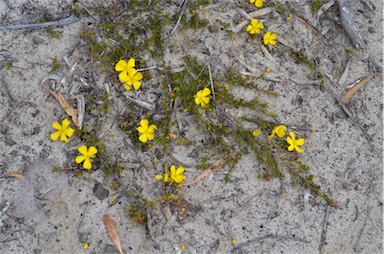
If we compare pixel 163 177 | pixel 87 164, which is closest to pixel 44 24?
pixel 87 164

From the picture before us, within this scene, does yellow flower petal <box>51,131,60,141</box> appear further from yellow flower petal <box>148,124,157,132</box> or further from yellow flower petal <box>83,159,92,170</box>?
yellow flower petal <box>148,124,157,132</box>

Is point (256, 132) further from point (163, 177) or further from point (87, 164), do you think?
point (87, 164)

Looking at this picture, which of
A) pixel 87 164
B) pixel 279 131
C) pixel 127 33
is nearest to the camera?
pixel 87 164

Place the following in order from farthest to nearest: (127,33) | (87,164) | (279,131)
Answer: (127,33)
(279,131)
(87,164)

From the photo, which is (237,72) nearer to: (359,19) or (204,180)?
(204,180)

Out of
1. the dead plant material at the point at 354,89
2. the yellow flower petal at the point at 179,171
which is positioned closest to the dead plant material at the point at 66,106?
the yellow flower petal at the point at 179,171

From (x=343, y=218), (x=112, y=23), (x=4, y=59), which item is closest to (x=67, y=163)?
(x=4, y=59)

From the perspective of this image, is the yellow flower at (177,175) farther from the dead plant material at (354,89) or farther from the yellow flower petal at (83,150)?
the dead plant material at (354,89)
